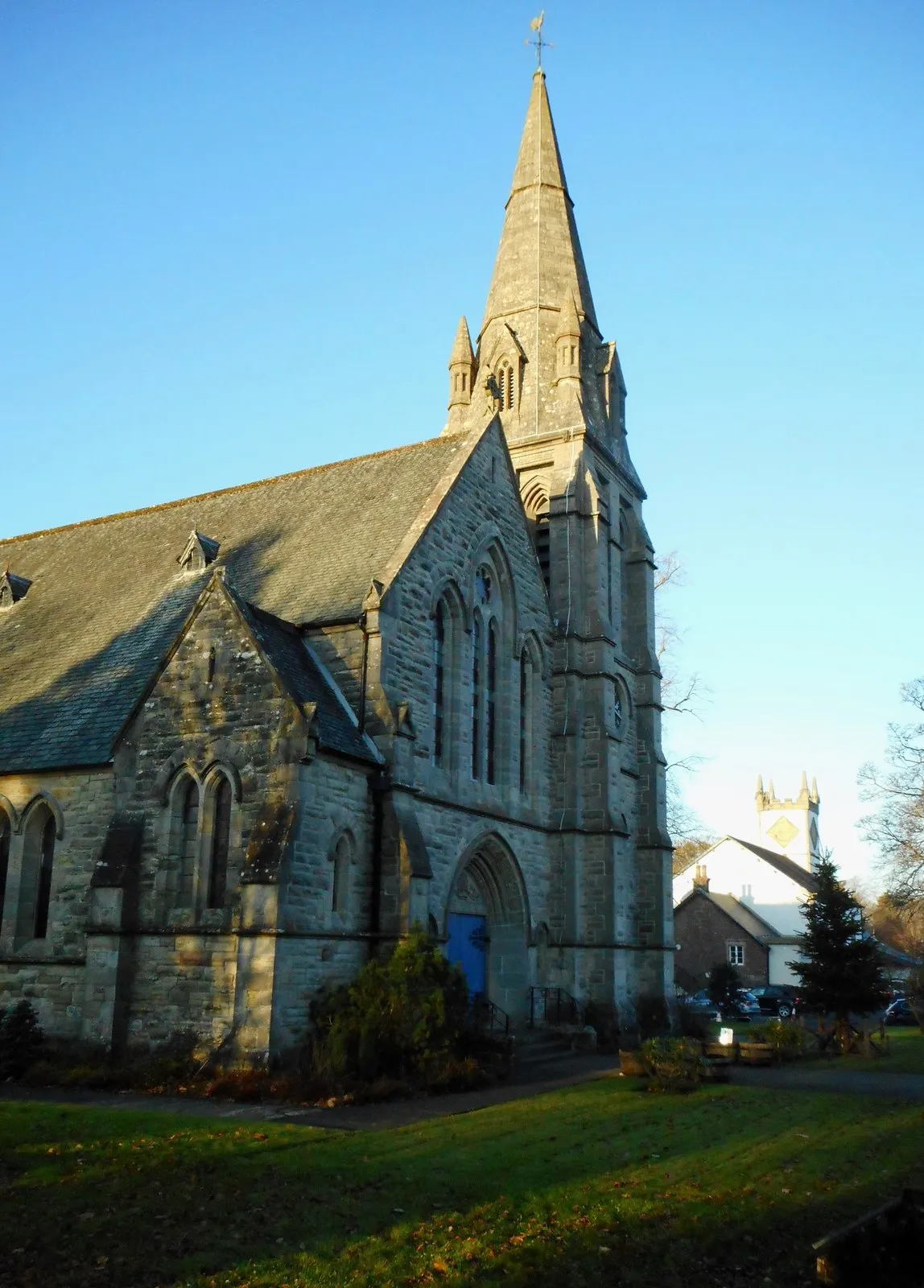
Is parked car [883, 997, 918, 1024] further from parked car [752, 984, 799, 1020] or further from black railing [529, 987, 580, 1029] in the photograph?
black railing [529, 987, 580, 1029]

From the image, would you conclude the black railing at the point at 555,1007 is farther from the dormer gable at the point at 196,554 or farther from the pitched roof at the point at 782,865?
the pitched roof at the point at 782,865

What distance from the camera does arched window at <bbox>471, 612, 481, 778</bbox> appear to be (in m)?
23.4

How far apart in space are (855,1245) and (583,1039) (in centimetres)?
1648

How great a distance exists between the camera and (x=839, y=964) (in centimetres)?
2577

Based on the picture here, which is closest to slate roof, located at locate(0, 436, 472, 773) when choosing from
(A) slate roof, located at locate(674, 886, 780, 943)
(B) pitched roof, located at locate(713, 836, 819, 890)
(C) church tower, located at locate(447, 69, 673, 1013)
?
(C) church tower, located at locate(447, 69, 673, 1013)

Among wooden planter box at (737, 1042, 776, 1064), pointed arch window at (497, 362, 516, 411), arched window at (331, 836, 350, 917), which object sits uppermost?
pointed arch window at (497, 362, 516, 411)

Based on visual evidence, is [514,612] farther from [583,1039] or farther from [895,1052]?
[895,1052]

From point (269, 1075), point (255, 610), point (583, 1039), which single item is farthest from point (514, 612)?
point (269, 1075)

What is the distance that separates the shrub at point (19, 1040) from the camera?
17281 mm

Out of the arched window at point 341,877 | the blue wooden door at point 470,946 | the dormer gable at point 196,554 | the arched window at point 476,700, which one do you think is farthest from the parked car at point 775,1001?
the dormer gable at point 196,554

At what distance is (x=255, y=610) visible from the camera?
19438 mm

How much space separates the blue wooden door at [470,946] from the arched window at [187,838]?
6.19m

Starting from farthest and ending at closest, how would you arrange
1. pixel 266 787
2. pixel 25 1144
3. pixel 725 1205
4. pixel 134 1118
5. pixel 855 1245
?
pixel 266 787 < pixel 134 1118 < pixel 25 1144 < pixel 725 1205 < pixel 855 1245

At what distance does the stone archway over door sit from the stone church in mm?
61
